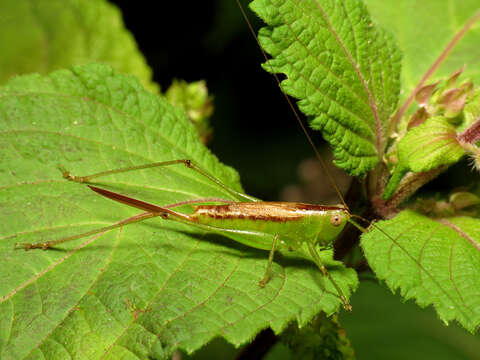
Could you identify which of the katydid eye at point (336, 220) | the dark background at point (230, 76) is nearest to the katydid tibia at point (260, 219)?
the katydid eye at point (336, 220)

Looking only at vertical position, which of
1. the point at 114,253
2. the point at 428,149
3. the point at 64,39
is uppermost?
the point at 64,39

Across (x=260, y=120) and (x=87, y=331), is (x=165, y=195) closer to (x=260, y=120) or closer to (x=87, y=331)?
(x=87, y=331)

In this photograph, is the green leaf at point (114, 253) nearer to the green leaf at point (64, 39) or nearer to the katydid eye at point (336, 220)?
the katydid eye at point (336, 220)

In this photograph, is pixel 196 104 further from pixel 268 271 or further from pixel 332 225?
pixel 268 271

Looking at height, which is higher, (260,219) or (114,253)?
(114,253)

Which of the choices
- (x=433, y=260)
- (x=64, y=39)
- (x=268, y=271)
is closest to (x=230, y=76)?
(x=64, y=39)

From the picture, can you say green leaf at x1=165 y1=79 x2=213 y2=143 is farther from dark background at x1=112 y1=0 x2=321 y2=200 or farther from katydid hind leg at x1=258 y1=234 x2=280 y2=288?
dark background at x1=112 y1=0 x2=321 y2=200

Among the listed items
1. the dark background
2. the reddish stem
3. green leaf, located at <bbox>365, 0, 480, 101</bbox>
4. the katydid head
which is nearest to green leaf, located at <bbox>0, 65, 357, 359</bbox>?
the katydid head
